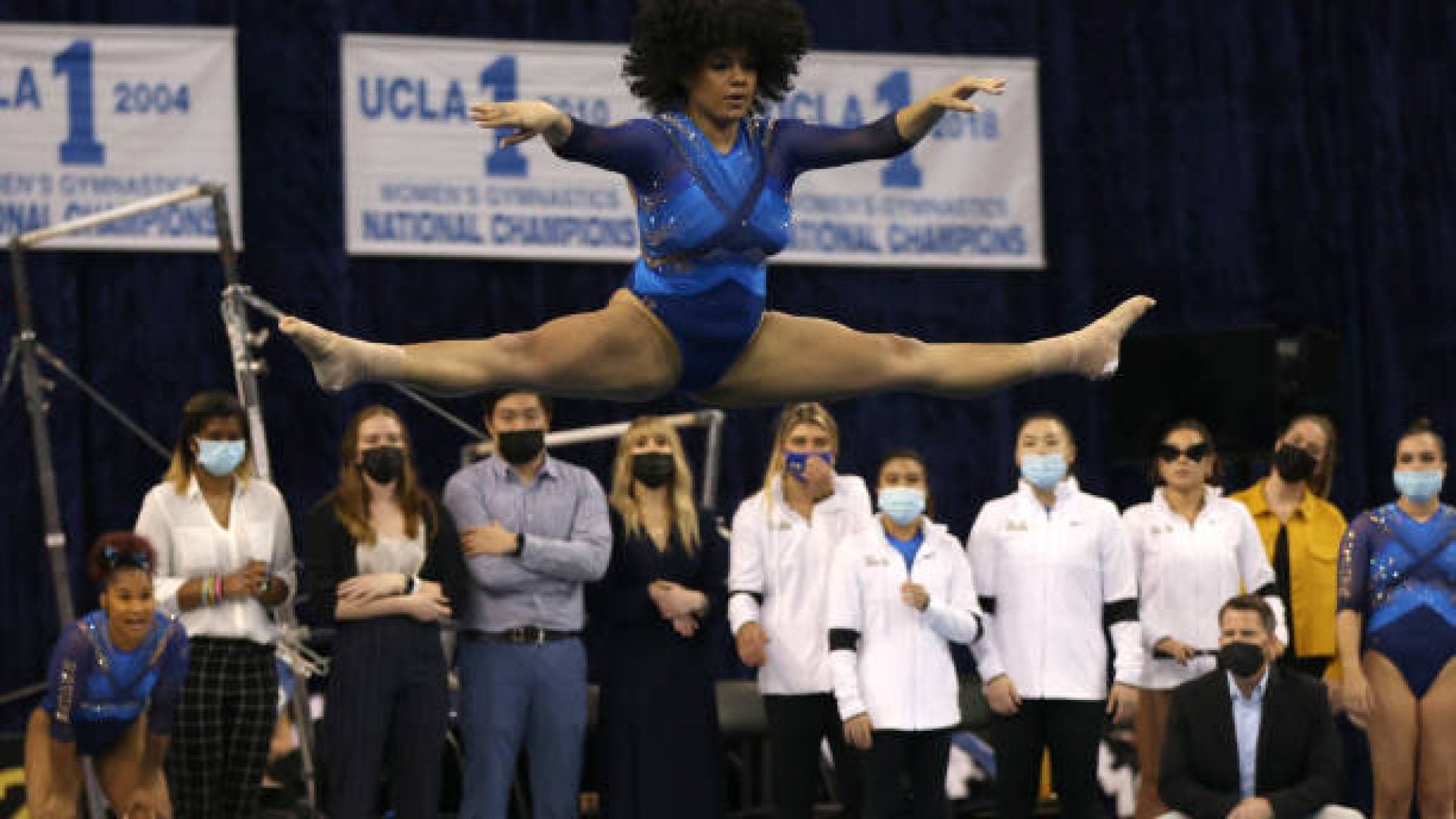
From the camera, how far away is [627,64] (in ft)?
15.3

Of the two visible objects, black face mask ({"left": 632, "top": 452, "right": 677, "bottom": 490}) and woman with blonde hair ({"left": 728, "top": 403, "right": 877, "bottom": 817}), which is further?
black face mask ({"left": 632, "top": 452, "right": 677, "bottom": 490})

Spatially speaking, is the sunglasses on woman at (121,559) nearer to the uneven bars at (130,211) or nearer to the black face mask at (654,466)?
the uneven bars at (130,211)

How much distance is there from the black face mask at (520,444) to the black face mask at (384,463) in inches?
14.0

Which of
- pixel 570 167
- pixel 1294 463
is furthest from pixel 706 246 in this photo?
pixel 570 167

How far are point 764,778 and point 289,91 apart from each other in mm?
4012

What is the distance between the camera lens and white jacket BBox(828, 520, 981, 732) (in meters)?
6.32

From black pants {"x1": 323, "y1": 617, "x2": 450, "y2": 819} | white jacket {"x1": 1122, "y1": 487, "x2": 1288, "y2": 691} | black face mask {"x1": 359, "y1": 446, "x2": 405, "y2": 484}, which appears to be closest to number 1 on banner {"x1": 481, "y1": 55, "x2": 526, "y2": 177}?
black face mask {"x1": 359, "y1": 446, "x2": 405, "y2": 484}

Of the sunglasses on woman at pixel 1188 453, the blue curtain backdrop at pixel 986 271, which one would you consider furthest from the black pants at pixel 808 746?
the blue curtain backdrop at pixel 986 271

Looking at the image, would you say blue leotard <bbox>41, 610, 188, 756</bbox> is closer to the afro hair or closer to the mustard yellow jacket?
the afro hair

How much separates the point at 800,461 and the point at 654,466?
49 centimetres

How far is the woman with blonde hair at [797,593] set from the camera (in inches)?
257

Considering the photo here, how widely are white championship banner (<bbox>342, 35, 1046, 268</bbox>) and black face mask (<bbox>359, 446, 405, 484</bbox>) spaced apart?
3.10 metres

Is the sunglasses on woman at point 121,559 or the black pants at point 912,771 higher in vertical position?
the sunglasses on woman at point 121,559

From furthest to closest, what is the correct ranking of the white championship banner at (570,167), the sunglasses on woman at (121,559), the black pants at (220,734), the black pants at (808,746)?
the white championship banner at (570,167), the black pants at (808,746), the black pants at (220,734), the sunglasses on woman at (121,559)
